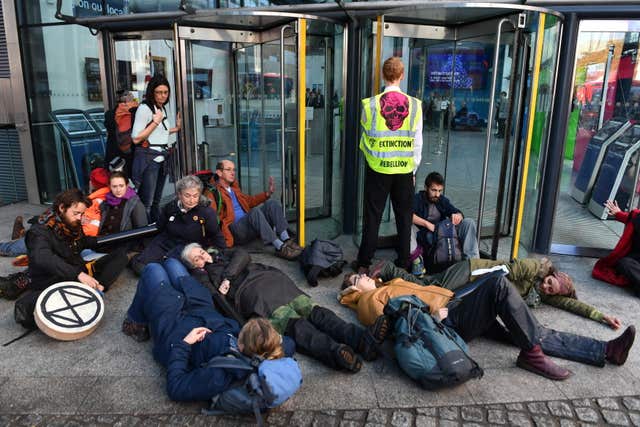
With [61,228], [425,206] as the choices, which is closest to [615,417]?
[425,206]

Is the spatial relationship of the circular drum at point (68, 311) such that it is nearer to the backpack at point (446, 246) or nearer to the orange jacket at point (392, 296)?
the orange jacket at point (392, 296)

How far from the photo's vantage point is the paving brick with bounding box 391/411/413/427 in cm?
283

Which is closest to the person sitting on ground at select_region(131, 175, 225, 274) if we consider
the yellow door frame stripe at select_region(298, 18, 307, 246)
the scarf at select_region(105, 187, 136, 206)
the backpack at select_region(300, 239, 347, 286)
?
the scarf at select_region(105, 187, 136, 206)

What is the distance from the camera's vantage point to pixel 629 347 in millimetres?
3328

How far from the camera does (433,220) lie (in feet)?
16.5

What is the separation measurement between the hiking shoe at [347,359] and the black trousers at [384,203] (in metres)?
1.67

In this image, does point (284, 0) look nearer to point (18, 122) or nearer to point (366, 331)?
point (366, 331)

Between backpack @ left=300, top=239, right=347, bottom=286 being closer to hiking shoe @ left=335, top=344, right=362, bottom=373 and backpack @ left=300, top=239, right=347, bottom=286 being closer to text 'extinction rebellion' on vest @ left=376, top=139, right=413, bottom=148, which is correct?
text 'extinction rebellion' on vest @ left=376, top=139, right=413, bottom=148

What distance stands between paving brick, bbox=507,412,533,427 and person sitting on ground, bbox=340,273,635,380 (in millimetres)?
447

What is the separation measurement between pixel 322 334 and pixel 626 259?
294 centimetres

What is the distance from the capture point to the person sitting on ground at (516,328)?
3.24 m

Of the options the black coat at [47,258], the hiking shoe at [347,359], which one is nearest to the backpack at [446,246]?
the hiking shoe at [347,359]

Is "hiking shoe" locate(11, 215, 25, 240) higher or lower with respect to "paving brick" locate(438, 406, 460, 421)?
higher

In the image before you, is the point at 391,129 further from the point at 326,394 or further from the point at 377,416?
the point at 377,416
